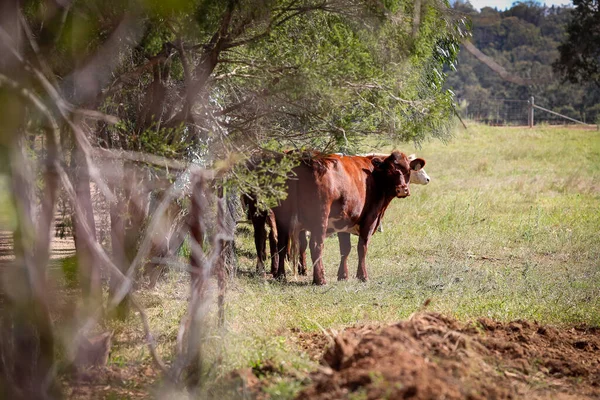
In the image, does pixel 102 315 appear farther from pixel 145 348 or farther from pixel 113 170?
pixel 113 170

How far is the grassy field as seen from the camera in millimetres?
7359

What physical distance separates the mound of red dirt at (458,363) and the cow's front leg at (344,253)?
409 cm

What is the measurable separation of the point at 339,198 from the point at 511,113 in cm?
4074

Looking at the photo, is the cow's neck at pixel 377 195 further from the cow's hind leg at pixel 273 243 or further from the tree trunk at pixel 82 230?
the tree trunk at pixel 82 230

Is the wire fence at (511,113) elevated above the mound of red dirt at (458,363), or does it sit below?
above

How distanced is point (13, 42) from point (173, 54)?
2.73 metres

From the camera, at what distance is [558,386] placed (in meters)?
6.05

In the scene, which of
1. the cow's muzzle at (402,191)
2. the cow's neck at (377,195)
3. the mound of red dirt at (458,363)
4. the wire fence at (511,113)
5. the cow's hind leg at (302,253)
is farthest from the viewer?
the wire fence at (511,113)

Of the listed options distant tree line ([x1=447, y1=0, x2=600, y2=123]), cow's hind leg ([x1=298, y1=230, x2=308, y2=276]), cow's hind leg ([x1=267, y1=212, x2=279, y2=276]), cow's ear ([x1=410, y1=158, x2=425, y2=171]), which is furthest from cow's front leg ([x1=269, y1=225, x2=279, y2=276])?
distant tree line ([x1=447, y1=0, x2=600, y2=123])

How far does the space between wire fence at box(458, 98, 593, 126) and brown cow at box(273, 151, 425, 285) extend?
33750 mm

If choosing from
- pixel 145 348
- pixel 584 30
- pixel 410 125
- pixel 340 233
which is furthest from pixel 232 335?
pixel 584 30

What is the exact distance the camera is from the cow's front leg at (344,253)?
11.8 metres

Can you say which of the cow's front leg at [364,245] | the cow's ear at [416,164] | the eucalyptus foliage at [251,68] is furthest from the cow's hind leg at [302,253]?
the eucalyptus foliage at [251,68]

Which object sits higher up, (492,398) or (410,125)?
(410,125)
